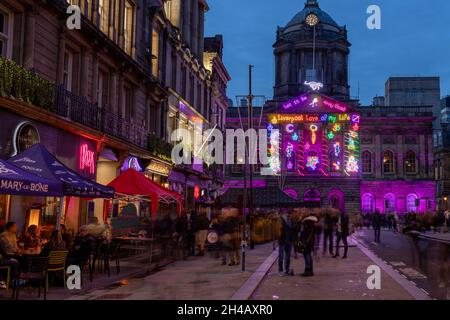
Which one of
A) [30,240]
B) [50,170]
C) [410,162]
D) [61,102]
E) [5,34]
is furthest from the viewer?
[410,162]

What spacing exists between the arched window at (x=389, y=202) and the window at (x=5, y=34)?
69126mm

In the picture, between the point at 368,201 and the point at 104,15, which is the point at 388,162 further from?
the point at 104,15

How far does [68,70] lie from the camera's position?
65.2 ft

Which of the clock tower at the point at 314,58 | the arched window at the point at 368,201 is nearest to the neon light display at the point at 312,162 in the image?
the arched window at the point at 368,201

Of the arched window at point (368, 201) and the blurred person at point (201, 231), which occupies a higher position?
the arched window at point (368, 201)

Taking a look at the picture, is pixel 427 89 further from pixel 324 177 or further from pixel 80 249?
pixel 80 249

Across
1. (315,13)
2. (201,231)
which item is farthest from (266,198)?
(315,13)

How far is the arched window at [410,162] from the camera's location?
79.4 metres

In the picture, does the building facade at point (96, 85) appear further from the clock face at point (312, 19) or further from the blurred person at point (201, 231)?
the clock face at point (312, 19)

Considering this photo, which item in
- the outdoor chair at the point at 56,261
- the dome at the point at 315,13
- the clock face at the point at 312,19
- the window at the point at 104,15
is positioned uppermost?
the dome at the point at 315,13

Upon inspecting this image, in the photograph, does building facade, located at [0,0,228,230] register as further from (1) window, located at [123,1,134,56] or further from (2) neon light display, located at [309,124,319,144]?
(2) neon light display, located at [309,124,319,144]

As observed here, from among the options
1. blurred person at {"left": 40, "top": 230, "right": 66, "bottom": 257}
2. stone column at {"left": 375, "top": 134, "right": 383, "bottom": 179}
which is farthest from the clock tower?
blurred person at {"left": 40, "top": 230, "right": 66, "bottom": 257}

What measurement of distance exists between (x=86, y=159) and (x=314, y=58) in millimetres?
71614
